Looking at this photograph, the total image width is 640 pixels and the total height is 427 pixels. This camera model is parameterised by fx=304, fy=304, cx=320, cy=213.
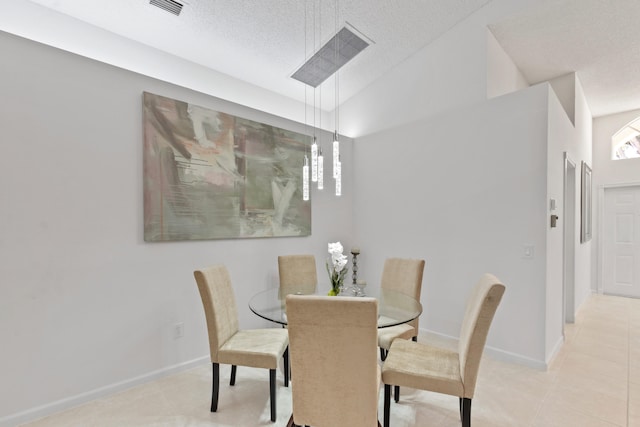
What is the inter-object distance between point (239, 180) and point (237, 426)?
80.6 inches

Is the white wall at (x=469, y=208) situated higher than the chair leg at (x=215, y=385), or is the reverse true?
the white wall at (x=469, y=208)

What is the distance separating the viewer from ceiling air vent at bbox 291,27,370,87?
11.0 feet

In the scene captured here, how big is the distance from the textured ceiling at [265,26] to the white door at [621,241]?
14.4 feet

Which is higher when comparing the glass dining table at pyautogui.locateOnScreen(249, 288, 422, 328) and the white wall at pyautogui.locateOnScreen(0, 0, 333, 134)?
the white wall at pyautogui.locateOnScreen(0, 0, 333, 134)

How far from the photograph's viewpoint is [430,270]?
3488 millimetres

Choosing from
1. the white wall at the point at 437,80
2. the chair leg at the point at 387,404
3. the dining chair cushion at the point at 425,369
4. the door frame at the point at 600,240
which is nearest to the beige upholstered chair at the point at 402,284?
the dining chair cushion at the point at 425,369

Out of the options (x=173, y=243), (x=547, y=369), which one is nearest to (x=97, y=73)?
→ (x=173, y=243)

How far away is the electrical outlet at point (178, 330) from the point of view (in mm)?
2621

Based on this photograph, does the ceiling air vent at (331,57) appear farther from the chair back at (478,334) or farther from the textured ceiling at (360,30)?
the chair back at (478,334)

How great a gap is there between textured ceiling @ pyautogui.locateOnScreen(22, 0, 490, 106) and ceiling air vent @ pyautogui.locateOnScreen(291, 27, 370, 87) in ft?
0.28

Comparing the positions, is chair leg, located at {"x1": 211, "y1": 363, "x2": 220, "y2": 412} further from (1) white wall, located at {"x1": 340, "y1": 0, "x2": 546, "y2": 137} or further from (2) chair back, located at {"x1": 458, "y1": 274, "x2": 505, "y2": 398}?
(1) white wall, located at {"x1": 340, "y1": 0, "x2": 546, "y2": 137}

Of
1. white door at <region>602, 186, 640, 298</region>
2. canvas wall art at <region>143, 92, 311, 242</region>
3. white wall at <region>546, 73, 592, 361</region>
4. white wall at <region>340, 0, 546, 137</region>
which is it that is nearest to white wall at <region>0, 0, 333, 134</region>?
canvas wall art at <region>143, 92, 311, 242</region>

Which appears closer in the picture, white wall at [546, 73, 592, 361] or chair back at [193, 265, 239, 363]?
chair back at [193, 265, 239, 363]

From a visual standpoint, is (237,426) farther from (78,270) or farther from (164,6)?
(164,6)
